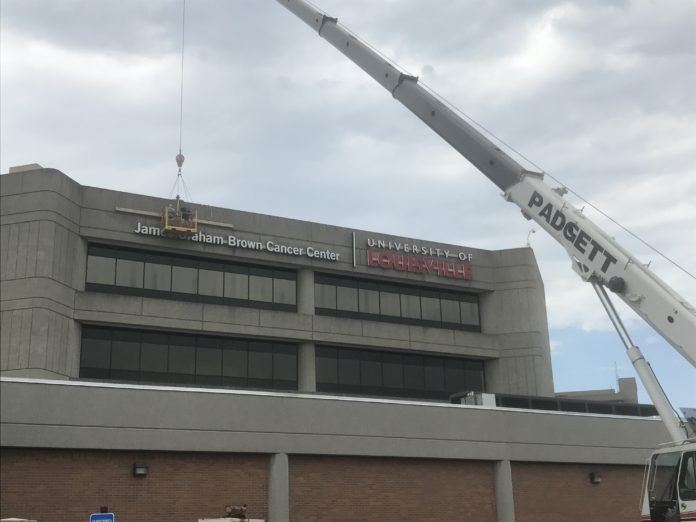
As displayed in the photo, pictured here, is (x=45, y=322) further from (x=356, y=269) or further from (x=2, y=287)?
(x=356, y=269)

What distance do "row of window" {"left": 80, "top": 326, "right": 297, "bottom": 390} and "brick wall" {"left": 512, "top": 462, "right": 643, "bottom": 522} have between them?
14.6m

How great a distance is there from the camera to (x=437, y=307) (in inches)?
1934

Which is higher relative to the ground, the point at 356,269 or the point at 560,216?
the point at 356,269

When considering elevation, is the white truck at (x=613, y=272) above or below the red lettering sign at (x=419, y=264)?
below

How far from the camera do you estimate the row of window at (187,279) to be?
4053 centimetres

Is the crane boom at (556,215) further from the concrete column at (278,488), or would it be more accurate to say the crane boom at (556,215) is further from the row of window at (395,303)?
the row of window at (395,303)

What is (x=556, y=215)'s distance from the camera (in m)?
25.3

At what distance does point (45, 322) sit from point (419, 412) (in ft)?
56.5

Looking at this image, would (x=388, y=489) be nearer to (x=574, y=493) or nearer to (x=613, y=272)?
(x=574, y=493)

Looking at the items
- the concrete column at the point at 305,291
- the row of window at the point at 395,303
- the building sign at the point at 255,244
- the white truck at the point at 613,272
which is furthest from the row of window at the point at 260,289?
the white truck at the point at 613,272

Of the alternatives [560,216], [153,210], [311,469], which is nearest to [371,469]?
[311,469]

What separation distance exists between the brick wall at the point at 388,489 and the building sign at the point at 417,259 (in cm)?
1662

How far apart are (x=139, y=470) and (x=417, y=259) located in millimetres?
25293

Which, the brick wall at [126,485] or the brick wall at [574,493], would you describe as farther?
the brick wall at [574,493]
